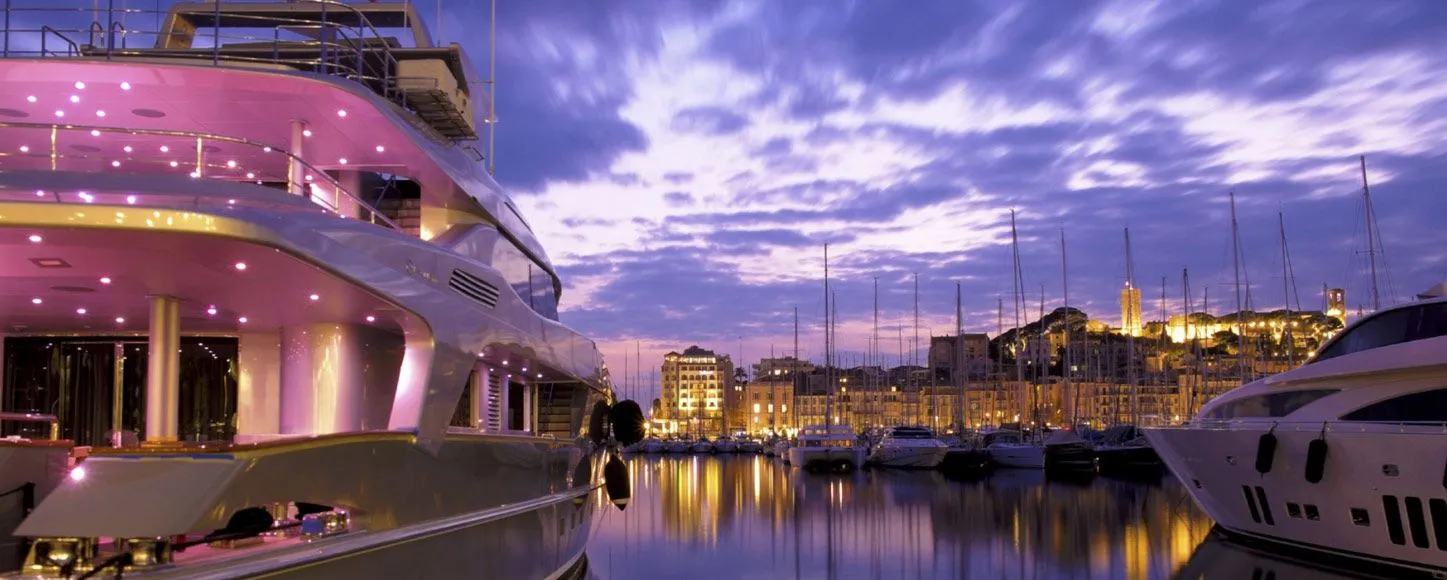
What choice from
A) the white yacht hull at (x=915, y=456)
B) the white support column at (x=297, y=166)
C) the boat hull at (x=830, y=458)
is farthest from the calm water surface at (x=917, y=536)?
the boat hull at (x=830, y=458)

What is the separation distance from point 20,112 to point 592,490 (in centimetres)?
947

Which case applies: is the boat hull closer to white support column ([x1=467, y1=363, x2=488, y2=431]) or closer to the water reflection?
the water reflection

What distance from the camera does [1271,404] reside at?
1784 centimetres

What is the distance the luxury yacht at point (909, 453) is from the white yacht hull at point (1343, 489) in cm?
3506

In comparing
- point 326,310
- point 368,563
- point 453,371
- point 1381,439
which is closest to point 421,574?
point 368,563

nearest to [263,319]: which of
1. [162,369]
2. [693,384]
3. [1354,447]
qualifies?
[162,369]

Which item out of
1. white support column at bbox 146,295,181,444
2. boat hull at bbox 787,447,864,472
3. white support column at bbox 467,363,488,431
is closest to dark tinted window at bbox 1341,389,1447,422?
white support column at bbox 467,363,488,431

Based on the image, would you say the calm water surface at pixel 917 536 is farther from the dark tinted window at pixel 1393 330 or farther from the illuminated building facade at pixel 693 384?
the illuminated building facade at pixel 693 384

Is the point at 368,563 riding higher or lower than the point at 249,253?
lower

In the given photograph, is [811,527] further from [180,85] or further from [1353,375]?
[180,85]

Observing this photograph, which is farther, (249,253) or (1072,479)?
(1072,479)

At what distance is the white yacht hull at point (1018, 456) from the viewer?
5344 cm

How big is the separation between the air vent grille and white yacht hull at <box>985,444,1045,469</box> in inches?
1807

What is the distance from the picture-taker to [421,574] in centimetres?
894
